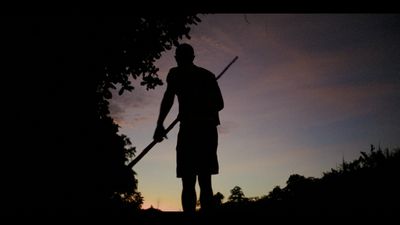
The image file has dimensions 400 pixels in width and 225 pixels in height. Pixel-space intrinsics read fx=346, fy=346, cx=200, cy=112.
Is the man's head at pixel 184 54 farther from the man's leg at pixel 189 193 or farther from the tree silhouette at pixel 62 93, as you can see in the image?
the tree silhouette at pixel 62 93

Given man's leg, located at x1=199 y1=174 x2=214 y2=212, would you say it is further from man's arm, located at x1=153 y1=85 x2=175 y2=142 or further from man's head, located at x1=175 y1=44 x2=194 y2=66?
man's head, located at x1=175 y1=44 x2=194 y2=66

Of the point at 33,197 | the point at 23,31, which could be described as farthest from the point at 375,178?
the point at 23,31

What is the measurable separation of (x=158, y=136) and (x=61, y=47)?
4.37 metres

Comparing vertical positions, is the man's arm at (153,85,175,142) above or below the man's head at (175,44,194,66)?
below

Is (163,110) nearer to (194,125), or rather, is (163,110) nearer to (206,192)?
(194,125)

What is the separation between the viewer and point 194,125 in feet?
15.9

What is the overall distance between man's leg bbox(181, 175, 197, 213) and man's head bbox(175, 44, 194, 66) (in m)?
1.62

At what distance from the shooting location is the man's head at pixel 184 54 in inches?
193

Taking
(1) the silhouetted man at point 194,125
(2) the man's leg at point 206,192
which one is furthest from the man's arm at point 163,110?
(2) the man's leg at point 206,192

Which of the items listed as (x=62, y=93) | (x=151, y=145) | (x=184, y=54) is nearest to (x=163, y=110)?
(x=184, y=54)

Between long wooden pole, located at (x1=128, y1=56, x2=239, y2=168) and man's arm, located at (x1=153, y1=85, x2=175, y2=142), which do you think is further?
long wooden pole, located at (x1=128, y1=56, x2=239, y2=168)

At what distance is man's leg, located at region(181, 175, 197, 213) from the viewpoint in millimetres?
4707

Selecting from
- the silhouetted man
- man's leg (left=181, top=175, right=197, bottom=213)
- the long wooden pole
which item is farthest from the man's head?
man's leg (left=181, top=175, right=197, bottom=213)

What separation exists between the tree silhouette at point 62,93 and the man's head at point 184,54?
2.15 meters
